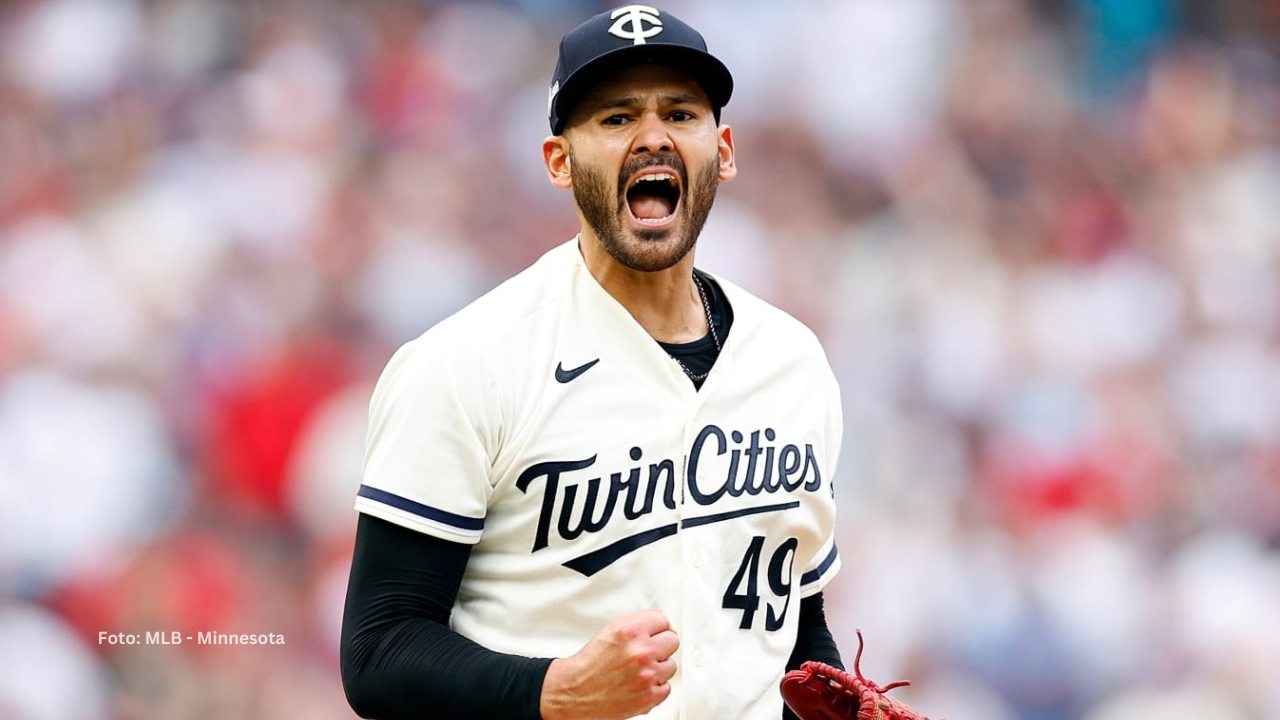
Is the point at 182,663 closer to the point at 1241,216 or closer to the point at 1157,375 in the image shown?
the point at 1157,375

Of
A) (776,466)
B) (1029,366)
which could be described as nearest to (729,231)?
(1029,366)

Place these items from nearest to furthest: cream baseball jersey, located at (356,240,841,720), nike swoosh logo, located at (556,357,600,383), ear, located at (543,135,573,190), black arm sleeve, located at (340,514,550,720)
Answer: black arm sleeve, located at (340,514,550,720)
cream baseball jersey, located at (356,240,841,720)
nike swoosh logo, located at (556,357,600,383)
ear, located at (543,135,573,190)

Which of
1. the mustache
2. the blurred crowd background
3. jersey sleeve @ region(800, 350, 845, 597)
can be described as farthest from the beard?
the blurred crowd background

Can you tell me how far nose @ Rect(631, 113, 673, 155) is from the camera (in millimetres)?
2076

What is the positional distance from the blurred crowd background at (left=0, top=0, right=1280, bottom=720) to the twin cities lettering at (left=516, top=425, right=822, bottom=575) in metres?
2.59

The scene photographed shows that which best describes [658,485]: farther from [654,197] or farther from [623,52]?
[623,52]

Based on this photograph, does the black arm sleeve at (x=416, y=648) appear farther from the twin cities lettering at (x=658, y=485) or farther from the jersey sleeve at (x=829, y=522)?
the jersey sleeve at (x=829, y=522)

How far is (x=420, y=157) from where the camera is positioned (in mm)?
5180

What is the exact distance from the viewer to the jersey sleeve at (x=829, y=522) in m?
2.27

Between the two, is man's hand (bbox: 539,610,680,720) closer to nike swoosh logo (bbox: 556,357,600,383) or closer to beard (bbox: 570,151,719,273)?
nike swoosh logo (bbox: 556,357,600,383)

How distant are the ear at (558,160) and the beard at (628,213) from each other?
59 millimetres

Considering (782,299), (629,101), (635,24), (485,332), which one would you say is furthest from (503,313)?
(782,299)

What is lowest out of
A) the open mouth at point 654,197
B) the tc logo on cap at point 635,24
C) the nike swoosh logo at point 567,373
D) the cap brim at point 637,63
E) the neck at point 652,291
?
the nike swoosh logo at point 567,373

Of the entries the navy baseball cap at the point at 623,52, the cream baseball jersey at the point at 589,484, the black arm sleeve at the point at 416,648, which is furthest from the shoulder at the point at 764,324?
the black arm sleeve at the point at 416,648
